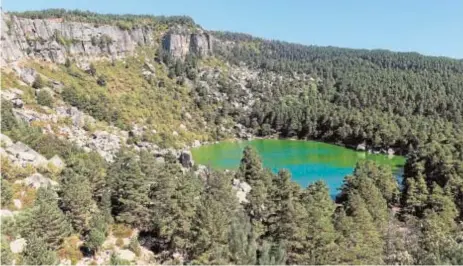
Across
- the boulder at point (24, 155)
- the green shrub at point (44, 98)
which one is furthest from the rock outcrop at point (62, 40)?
the boulder at point (24, 155)

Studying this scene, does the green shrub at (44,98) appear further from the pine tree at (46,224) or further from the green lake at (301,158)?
the pine tree at (46,224)

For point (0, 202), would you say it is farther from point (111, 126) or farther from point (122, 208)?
point (111, 126)

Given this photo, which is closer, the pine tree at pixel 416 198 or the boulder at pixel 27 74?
the pine tree at pixel 416 198

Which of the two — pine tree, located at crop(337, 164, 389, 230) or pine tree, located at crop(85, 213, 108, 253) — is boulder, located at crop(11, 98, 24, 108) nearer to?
pine tree, located at crop(85, 213, 108, 253)

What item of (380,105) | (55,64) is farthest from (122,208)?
(380,105)

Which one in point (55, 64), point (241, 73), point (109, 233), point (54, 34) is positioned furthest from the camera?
point (241, 73)

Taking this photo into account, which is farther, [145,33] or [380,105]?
[145,33]
